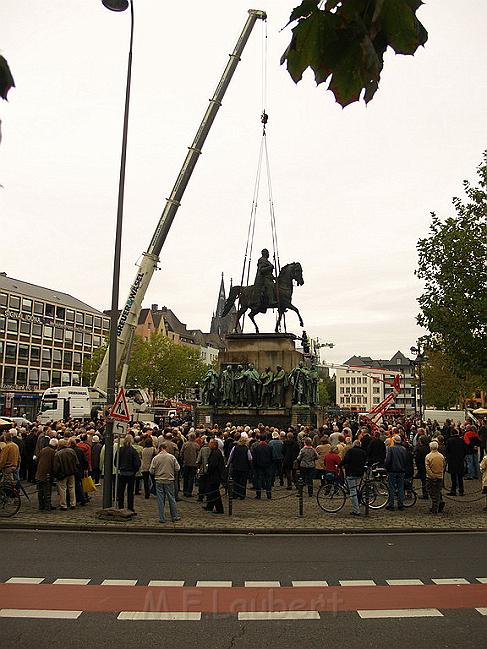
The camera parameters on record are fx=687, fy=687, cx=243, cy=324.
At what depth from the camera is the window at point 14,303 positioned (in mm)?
84331

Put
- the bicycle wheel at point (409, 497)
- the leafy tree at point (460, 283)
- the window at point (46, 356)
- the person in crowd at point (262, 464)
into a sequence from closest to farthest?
the bicycle wheel at point (409, 497), the person in crowd at point (262, 464), the leafy tree at point (460, 283), the window at point (46, 356)

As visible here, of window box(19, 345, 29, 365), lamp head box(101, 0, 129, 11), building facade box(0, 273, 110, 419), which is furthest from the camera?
window box(19, 345, 29, 365)

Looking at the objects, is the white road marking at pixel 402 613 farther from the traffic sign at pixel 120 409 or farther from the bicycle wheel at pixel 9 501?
the bicycle wheel at pixel 9 501

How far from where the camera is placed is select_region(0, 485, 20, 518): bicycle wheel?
45.9 feet

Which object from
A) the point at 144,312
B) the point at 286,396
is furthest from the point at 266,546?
the point at 144,312

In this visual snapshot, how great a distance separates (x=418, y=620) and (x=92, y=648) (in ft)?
10.6

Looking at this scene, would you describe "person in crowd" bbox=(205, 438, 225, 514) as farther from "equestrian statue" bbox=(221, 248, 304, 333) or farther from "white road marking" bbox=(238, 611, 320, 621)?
"equestrian statue" bbox=(221, 248, 304, 333)

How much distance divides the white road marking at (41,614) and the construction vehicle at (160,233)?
63.9 feet

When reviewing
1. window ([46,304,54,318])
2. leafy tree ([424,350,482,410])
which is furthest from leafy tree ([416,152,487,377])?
window ([46,304,54,318])

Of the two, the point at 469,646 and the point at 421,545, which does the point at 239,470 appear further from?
the point at 469,646

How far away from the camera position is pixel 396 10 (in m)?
2.62

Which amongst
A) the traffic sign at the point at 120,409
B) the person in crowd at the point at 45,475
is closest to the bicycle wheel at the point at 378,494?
the traffic sign at the point at 120,409

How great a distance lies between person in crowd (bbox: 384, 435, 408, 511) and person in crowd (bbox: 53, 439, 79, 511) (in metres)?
6.82

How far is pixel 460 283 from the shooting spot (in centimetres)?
2578
